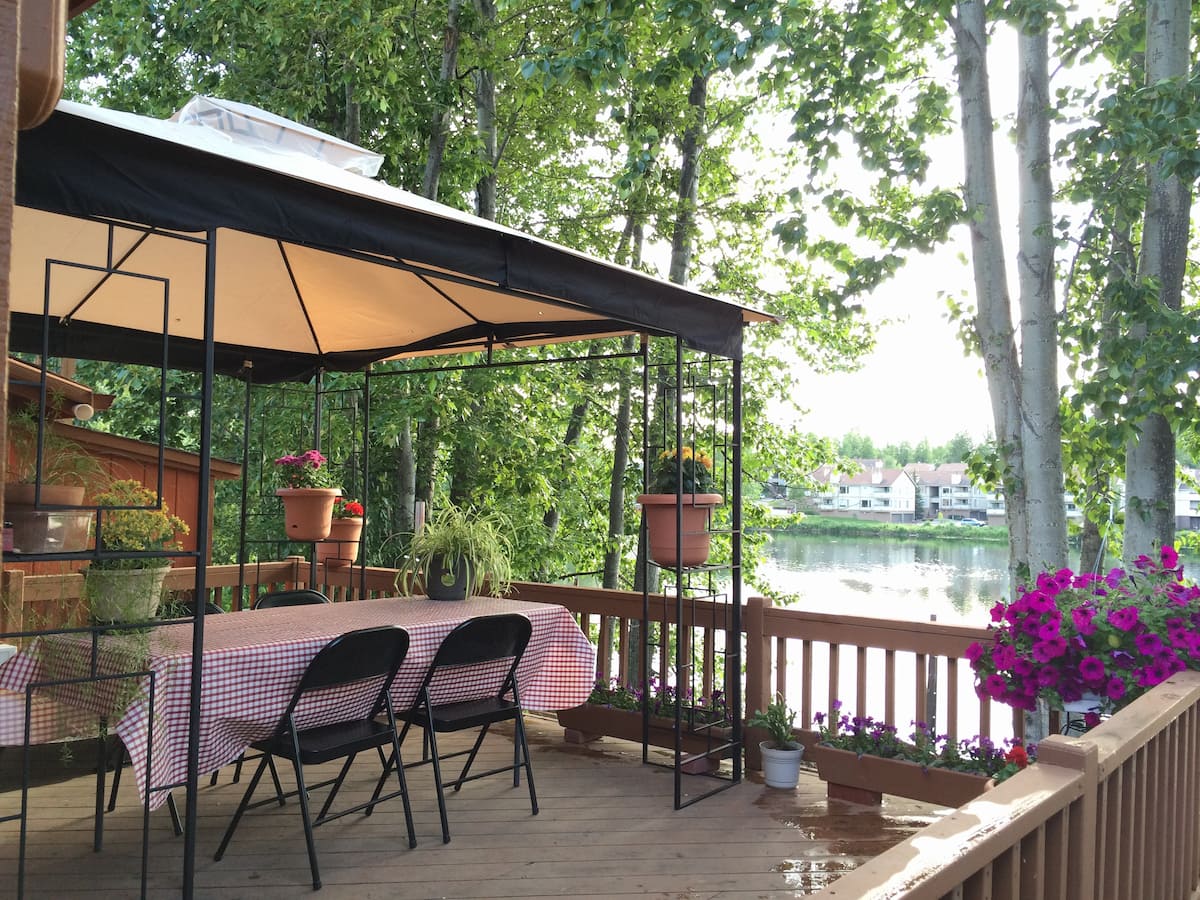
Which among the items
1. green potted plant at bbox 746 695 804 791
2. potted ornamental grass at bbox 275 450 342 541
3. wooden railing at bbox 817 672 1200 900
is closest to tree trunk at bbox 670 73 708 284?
potted ornamental grass at bbox 275 450 342 541

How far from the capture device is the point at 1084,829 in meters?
1.95

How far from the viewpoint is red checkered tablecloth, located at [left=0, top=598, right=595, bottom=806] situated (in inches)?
118

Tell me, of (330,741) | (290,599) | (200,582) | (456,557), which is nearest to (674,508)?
(456,557)

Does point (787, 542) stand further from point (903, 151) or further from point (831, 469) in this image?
point (903, 151)

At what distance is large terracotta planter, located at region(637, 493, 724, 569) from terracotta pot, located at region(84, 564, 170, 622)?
217cm

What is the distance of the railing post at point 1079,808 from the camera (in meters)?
1.93

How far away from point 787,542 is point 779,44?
16.6 metres

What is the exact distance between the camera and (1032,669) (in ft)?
10.8

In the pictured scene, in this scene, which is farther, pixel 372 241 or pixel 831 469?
pixel 831 469

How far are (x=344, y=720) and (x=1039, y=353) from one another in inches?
149

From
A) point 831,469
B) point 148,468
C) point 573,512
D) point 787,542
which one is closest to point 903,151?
point 148,468

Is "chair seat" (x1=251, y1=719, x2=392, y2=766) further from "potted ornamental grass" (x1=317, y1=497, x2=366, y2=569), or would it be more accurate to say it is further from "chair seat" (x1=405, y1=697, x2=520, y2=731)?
"potted ornamental grass" (x1=317, y1=497, x2=366, y2=569)

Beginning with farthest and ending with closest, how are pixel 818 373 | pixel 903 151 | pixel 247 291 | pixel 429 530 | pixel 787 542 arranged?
pixel 787 542 < pixel 818 373 < pixel 903 151 < pixel 247 291 < pixel 429 530

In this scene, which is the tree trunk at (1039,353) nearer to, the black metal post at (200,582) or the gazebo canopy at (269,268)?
the gazebo canopy at (269,268)
